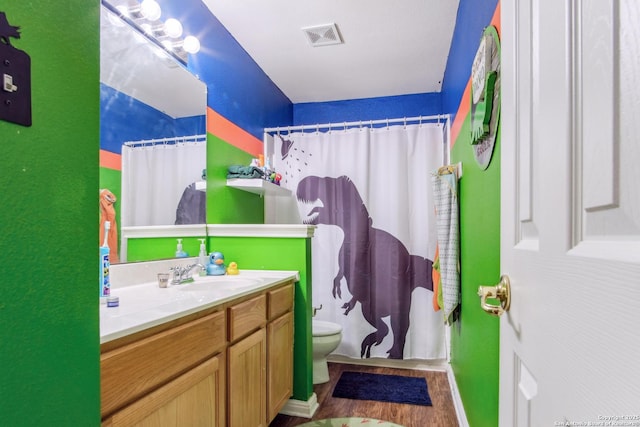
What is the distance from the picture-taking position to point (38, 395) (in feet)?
1.89

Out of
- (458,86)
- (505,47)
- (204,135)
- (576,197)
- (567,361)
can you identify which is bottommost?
(567,361)

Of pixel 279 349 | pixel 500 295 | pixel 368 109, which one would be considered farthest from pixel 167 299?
pixel 368 109

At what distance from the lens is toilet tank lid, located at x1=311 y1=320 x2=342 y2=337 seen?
2514 mm

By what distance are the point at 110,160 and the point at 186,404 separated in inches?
42.1

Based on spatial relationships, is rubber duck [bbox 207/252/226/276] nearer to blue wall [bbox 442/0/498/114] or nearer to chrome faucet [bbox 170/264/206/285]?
chrome faucet [bbox 170/264/206/285]

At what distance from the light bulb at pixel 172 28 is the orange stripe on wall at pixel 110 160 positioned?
29.7 inches

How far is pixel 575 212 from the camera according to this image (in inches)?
17.2

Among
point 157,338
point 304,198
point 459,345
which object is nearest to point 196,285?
point 157,338

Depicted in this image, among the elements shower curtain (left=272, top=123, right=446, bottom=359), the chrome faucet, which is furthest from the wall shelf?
the chrome faucet

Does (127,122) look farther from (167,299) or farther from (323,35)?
(323,35)

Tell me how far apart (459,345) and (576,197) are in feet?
6.50

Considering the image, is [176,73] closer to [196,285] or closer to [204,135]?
[204,135]

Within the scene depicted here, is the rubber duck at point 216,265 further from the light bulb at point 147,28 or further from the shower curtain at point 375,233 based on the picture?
the light bulb at point 147,28

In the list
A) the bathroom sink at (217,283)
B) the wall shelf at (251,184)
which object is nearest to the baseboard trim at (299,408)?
the bathroom sink at (217,283)
